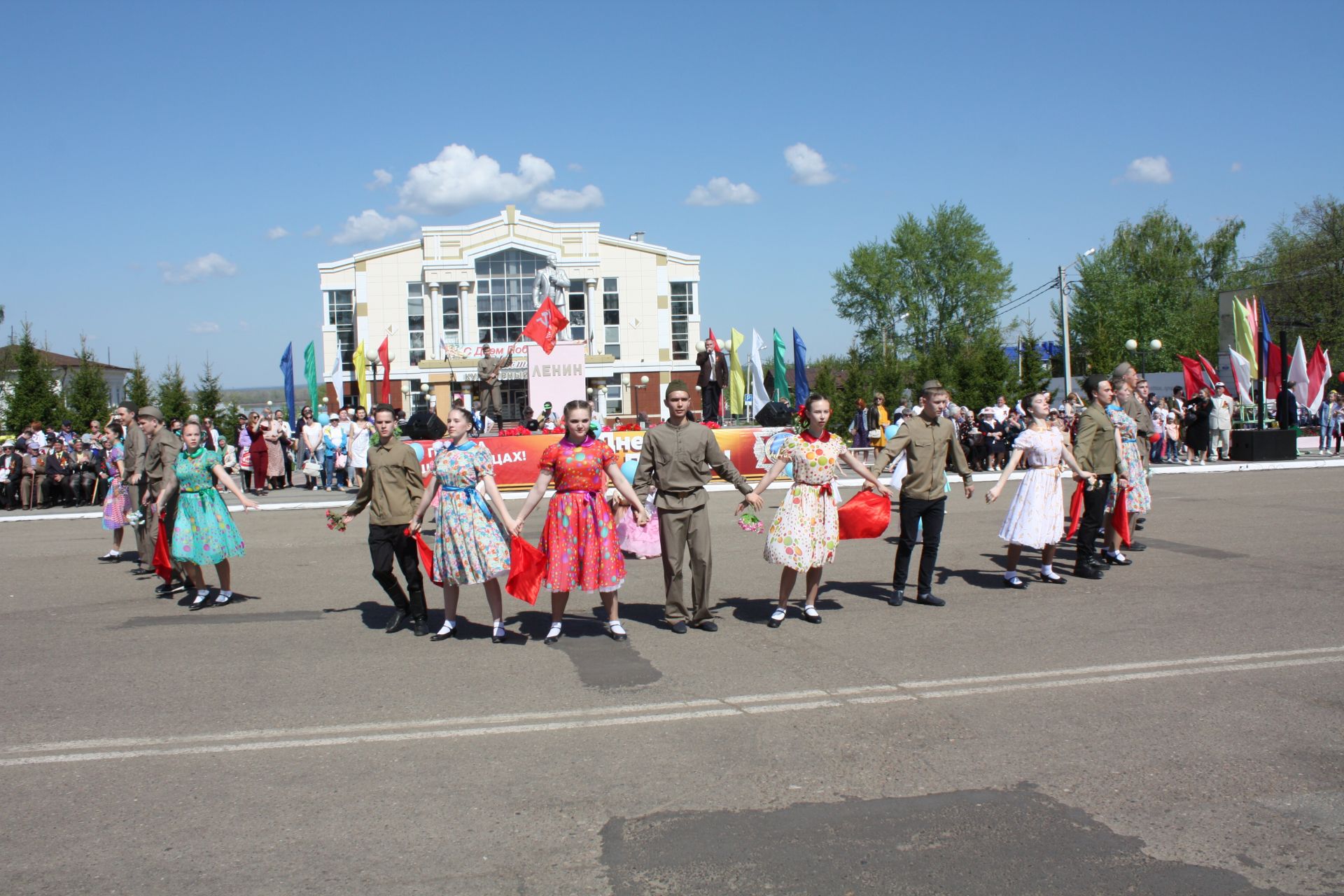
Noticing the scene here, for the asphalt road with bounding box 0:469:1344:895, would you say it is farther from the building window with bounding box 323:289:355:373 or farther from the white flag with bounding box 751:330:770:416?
the building window with bounding box 323:289:355:373

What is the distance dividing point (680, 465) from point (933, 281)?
73.3 m

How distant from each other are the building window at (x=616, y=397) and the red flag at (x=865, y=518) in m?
44.3

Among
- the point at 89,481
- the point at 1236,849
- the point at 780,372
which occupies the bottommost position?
the point at 1236,849

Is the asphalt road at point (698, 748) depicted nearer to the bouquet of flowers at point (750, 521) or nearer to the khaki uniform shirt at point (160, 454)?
the bouquet of flowers at point (750, 521)

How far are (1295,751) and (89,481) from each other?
71.2ft

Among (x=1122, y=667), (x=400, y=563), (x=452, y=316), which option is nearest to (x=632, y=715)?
(x=400, y=563)

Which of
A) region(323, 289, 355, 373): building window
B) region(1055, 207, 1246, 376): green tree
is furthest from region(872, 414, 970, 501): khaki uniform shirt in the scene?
region(1055, 207, 1246, 376): green tree

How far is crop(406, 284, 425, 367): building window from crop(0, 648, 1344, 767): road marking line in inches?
1918

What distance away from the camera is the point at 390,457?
7.95m

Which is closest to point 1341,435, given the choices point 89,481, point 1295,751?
point 1295,751

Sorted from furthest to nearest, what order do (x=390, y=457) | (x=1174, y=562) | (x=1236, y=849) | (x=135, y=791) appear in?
(x=1174, y=562) → (x=390, y=457) → (x=135, y=791) → (x=1236, y=849)

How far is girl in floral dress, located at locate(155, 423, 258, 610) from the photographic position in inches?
362

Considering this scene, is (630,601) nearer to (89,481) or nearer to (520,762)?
(520,762)

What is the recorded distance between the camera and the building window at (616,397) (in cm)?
5328
